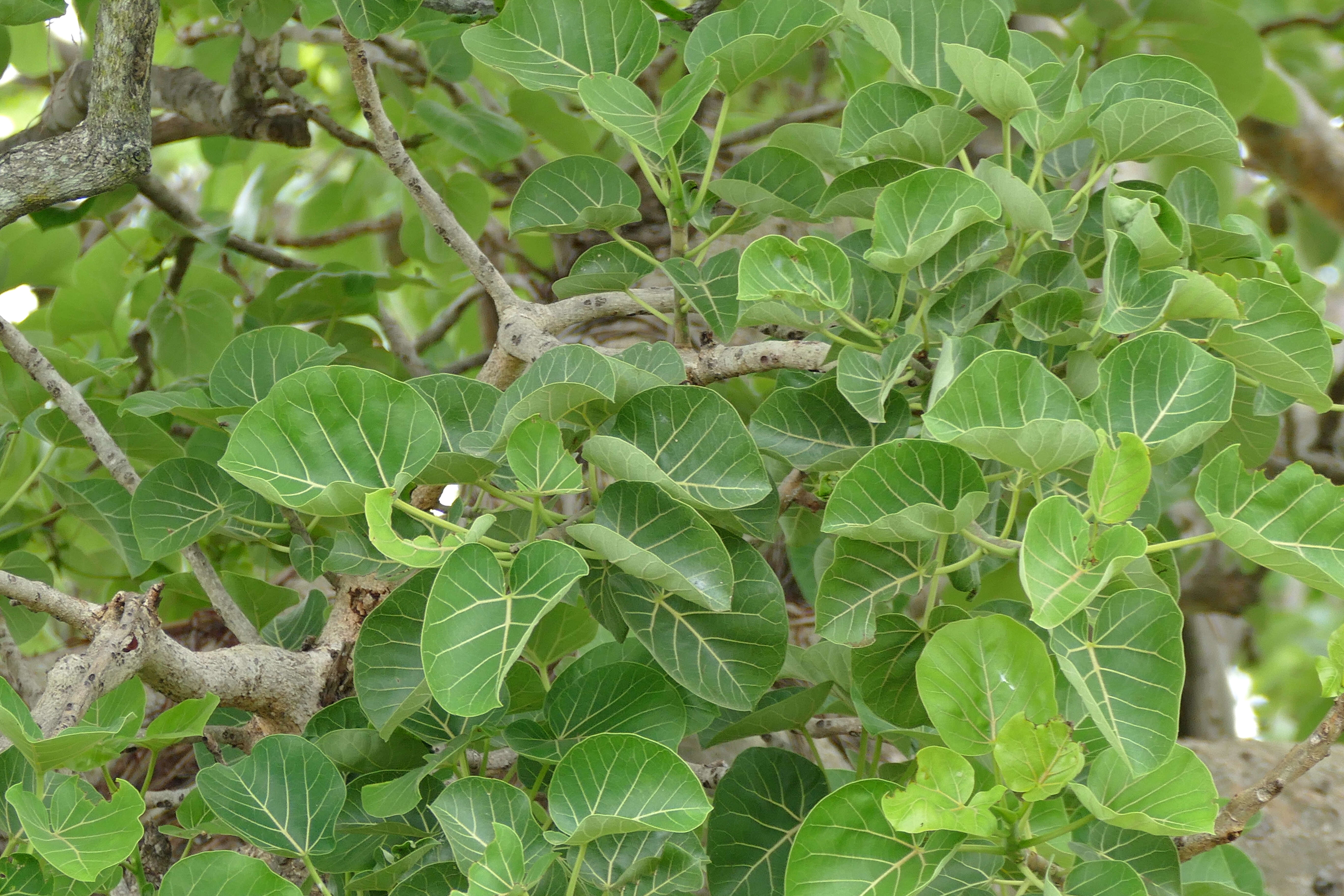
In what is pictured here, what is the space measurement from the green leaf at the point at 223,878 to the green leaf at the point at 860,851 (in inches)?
11.6

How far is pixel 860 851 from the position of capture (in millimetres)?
578

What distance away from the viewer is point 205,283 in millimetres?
1487

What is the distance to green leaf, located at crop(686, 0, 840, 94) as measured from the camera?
720mm

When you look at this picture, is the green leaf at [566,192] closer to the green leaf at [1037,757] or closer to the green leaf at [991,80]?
the green leaf at [991,80]

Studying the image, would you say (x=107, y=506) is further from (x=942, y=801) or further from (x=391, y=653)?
(x=942, y=801)

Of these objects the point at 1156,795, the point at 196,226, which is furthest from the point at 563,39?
the point at 196,226

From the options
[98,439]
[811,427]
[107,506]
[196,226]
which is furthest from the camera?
[196,226]

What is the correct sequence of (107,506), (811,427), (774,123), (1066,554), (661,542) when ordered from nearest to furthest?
(1066,554), (661,542), (811,427), (107,506), (774,123)

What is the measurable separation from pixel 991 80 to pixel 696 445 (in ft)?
1.08

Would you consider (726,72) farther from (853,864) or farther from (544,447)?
(853,864)

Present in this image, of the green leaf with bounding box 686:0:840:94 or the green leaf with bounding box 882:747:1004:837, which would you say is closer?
the green leaf with bounding box 882:747:1004:837

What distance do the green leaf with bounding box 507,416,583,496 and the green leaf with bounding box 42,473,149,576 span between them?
21.1 inches

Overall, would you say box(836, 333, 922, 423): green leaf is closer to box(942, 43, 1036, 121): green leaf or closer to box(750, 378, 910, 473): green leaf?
box(750, 378, 910, 473): green leaf

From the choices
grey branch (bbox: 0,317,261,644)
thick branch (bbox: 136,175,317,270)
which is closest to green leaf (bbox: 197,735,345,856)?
grey branch (bbox: 0,317,261,644)
